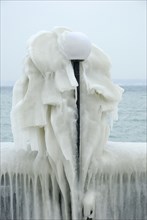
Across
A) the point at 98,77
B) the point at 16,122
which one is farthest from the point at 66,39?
the point at 16,122

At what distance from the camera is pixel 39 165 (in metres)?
1.21

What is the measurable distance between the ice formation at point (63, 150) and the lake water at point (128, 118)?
116 inches

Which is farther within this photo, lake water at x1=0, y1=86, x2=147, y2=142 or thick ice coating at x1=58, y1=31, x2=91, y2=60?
lake water at x1=0, y1=86, x2=147, y2=142

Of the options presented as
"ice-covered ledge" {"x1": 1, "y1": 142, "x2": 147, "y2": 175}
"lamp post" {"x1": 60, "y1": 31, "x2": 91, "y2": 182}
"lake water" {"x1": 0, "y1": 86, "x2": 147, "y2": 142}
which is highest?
"lamp post" {"x1": 60, "y1": 31, "x2": 91, "y2": 182}

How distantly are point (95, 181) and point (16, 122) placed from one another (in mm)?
272

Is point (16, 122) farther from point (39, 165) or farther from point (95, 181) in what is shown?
point (95, 181)

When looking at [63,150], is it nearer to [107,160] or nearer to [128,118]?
[107,160]

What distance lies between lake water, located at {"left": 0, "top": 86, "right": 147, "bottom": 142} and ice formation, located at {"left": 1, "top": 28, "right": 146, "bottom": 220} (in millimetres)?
2955

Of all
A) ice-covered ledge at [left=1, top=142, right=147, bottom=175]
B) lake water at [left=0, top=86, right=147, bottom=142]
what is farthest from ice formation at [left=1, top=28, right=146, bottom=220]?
lake water at [left=0, top=86, right=147, bottom=142]

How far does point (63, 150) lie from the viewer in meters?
1.15

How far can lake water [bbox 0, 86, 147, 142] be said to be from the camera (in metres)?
4.95

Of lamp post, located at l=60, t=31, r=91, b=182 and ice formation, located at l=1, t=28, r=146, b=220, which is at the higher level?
lamp post, located at l=60, t=31, r=91, b=182

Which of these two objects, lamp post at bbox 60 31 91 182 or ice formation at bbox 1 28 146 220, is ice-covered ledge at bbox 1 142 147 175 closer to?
ice formation at bbox 1 28 146 220

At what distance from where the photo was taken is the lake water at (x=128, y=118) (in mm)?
4947
